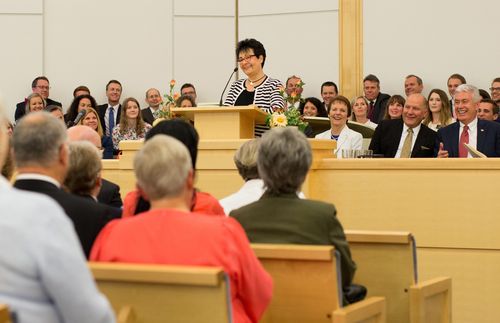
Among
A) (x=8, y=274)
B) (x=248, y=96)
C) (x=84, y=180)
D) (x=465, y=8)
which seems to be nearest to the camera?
(x=8, y=274)

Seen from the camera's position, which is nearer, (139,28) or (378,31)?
(378,31)

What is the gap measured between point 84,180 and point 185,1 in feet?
28.4

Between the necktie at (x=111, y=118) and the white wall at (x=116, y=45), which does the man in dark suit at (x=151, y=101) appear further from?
the white wall at (x=116, y=45)

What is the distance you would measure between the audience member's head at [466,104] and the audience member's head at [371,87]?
9.49 feet

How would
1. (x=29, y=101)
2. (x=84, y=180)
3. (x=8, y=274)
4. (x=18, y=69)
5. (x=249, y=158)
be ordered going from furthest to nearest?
(x=18, y=69), (x=29, y=101), (x=249, y=158), (x=84, y=180), (x=8, y=274)

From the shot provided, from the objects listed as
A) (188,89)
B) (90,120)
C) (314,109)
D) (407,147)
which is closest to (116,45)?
(188,89)

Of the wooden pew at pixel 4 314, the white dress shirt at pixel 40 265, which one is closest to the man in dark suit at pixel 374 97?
the white dress shirt at pixel 40 265

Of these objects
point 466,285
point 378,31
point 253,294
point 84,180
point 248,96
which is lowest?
point 466,285

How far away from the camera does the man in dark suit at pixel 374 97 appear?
10508mm

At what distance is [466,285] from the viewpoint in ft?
18.5

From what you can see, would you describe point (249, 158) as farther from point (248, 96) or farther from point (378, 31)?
point (378, 31)

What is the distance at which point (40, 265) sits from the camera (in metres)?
2.33

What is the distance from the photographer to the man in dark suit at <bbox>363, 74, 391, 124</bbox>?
10.5 metres

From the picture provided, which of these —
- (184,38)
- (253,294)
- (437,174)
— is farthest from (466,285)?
(184,38)
